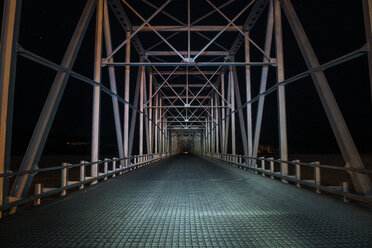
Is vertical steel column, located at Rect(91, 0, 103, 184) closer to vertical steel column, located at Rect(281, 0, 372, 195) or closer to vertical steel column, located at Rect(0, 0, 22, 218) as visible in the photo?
vertical steel column, located at Rect(0, 0, 22, 218)

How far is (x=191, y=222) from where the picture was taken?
4.64m

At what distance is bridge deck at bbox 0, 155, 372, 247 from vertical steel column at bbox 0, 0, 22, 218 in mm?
1012

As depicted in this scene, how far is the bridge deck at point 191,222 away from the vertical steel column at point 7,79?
3.32 feet

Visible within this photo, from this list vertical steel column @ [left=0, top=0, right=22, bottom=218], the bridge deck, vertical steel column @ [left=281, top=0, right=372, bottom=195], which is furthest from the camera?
vertical steel column @ [left=281, top=0, right=372, bottom=195]

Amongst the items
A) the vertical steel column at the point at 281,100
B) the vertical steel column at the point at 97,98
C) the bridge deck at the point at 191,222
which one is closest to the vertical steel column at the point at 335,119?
the bridge deck at the point at 191,222

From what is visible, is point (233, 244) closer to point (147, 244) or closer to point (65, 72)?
point (147, 244)

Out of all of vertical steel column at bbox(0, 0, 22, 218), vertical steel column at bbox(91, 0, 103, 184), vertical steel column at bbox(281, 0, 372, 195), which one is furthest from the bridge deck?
vertical steel column at bbox(91, 0, 103, 184)

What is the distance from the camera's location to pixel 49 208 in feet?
18.3

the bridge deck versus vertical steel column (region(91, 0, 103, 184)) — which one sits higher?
vertical steel column (region(91, 0, 103, 184))

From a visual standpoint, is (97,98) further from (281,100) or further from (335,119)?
(335,119)

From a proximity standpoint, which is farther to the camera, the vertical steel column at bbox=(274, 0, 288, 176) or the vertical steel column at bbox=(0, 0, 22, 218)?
the vertical steel column at bbox=(274, 0, 288, 176)

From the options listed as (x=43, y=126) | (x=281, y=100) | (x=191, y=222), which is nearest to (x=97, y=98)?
(x=43, y=126)

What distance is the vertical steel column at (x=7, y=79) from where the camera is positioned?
5074mm

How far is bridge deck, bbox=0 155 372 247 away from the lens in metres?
3.75
